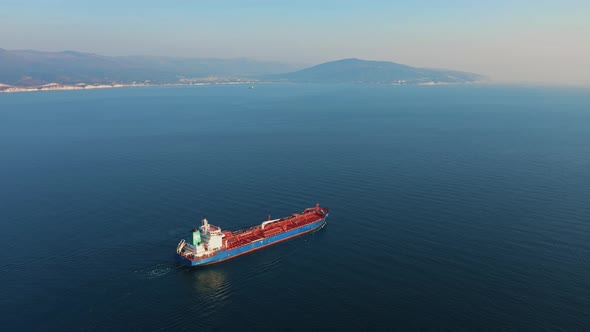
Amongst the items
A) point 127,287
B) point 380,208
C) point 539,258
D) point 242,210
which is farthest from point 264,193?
point 539,258

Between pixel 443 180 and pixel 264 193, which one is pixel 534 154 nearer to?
pixel 443 180

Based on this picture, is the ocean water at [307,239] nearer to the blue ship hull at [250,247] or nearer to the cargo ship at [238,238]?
the blue ship hull at [250,247]

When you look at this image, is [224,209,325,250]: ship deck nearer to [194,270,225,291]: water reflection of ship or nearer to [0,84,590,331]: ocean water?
[0,84,590,331]: ocean water

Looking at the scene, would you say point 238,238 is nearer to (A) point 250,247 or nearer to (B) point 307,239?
(A) point 250,247

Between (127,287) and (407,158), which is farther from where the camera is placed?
(407,158)

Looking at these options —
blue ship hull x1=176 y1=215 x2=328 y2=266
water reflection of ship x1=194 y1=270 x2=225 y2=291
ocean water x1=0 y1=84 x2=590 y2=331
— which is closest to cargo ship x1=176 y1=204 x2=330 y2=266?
blue ship hull x1=176 y1=215 x2=328 y2=266

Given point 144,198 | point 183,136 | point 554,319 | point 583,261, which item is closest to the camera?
point 554,319

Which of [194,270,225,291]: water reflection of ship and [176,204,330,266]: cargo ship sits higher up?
[176,204,330,266]: cargo ship
